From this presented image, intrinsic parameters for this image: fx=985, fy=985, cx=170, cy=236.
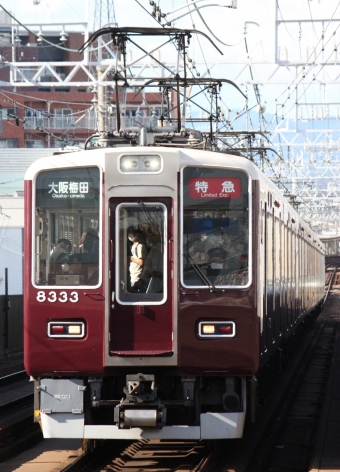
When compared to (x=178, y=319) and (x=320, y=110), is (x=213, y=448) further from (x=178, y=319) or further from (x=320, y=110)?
(x=320, y=110)

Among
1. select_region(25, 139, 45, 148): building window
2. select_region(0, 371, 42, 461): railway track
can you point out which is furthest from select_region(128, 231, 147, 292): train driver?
select_region(25, 139, 45, 148): building window

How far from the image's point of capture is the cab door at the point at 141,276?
26.5 feet

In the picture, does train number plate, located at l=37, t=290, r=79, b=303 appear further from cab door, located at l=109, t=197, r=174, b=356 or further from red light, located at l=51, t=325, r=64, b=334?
cab door, located at l=109, t=197, r=174, b=356

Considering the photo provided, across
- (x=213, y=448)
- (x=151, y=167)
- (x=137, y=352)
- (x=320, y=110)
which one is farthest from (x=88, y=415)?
(x=320, y=110)

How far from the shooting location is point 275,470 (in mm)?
8867

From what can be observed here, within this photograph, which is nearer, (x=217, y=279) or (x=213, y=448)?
(x=217, y=279)

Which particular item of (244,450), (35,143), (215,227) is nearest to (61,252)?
(215,227)

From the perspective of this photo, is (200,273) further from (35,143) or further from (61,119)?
(35,143)

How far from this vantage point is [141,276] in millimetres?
8148

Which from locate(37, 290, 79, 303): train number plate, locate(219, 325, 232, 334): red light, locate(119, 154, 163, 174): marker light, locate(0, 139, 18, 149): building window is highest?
locate(0, 139, 18, 149): building window

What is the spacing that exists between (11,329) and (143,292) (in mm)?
13806

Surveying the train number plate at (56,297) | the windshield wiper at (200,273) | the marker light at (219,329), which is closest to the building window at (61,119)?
the train number plate at (56,297)

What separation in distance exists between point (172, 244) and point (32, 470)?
2379mm

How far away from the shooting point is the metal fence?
67.4ft
